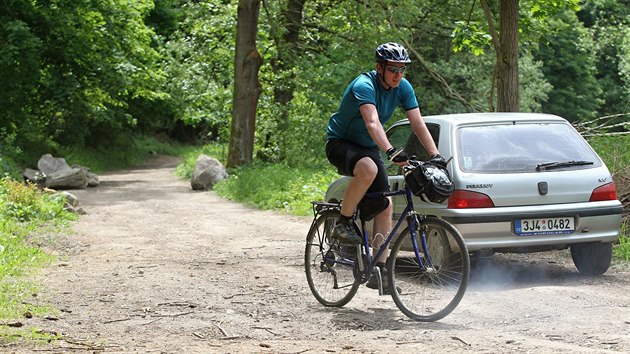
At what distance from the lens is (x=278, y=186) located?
812 inches

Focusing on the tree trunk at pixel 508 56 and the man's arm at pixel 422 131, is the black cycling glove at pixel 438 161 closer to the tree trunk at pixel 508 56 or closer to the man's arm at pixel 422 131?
the man's arm at pixel 422 131

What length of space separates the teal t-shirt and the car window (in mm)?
1854

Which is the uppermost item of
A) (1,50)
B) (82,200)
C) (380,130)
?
(1,50)

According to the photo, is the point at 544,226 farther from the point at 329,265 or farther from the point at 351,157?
the point at 351,157

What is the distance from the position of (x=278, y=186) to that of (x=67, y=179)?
29.8 ft

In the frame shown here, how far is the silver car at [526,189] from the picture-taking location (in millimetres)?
8539

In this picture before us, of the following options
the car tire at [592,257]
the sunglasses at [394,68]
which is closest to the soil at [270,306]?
the car tire at [592,257]

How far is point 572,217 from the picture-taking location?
28.8 feet

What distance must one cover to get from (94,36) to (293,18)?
21.2 ft

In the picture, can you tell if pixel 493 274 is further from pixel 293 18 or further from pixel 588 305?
pixel 293 18

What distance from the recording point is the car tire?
9.22 metres

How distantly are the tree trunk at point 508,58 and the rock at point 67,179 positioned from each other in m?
16.4

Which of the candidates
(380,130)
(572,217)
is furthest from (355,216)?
(572,217)

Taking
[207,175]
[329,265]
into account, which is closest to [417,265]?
[329,265]
